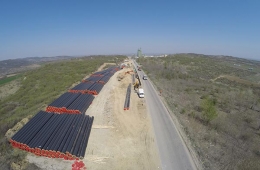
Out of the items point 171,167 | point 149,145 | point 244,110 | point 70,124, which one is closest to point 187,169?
point 171,167

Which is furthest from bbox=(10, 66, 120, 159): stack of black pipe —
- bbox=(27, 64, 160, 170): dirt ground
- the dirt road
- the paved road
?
the paved road

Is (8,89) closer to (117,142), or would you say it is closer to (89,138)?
(89,138)

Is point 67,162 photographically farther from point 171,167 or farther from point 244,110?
point 244,110

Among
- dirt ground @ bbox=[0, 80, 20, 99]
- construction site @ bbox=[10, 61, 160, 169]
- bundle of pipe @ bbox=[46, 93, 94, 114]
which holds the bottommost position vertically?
dirt ground @ bbox=[0, 80, 20, 99]

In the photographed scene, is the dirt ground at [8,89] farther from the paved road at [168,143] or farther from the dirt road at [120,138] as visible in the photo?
the paved road at [168,143]

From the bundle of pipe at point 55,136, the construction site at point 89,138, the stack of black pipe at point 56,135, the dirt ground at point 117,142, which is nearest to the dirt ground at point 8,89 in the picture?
the construction site at point 89,138

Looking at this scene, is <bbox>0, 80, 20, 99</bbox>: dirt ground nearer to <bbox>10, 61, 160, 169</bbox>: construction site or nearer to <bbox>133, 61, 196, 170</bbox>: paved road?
<bbox>10, 61, 160, 169</bbox>: construction site

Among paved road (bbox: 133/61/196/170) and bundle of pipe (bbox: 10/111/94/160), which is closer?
paved road (bbox: 133/61/196/170)
